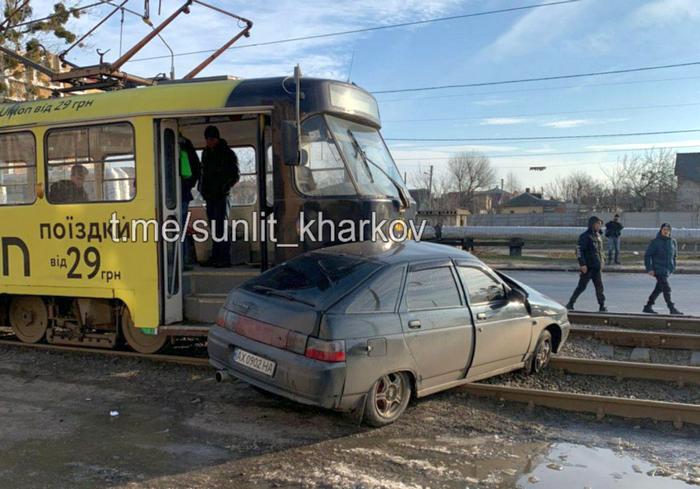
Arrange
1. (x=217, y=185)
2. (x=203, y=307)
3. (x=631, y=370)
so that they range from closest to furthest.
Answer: (x=631, y=370) < (x=203, y=307) < (x=217, y=185)

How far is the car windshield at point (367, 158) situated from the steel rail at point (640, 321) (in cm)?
475

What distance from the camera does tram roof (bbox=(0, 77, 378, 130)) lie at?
6688 mm

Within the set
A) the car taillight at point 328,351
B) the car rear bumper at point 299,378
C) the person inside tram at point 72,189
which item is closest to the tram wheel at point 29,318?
the person inside tram at point 72,189

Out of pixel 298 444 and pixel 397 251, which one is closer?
pixel 298 444

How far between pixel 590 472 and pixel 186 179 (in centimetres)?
556

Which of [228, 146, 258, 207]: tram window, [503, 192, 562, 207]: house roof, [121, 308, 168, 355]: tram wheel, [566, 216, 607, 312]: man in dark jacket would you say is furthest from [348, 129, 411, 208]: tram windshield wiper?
[503, 192, 562, 207]: house roof

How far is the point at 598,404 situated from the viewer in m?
5.60

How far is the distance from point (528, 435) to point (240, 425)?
2.55 metres

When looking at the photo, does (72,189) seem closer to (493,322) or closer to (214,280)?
(214,280)

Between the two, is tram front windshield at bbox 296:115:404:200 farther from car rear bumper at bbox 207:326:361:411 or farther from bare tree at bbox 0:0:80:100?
bare tree at bbox 0:0:80:100

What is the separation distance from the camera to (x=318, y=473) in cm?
427

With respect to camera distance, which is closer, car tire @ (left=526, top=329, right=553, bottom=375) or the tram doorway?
car tire @ (left=526, top=329, right=553, bottom=375)

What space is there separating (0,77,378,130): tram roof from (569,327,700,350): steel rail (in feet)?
16.8

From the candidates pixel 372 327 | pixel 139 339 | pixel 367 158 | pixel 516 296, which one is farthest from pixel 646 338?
pixel 139 339
